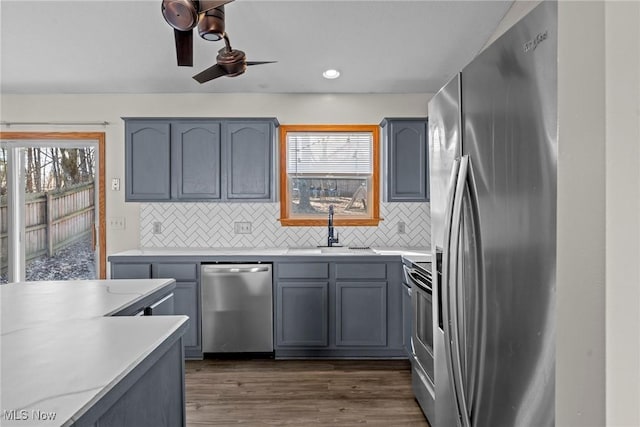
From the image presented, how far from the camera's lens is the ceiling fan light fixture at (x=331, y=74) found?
146 inches

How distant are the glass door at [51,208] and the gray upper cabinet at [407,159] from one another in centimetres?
309

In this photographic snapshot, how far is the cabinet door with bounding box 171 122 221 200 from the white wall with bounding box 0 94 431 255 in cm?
44

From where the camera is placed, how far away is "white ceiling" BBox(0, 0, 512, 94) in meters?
2.93

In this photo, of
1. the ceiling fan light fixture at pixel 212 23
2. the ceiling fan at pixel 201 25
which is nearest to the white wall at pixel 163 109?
the ceiling fan at pixel 201 25

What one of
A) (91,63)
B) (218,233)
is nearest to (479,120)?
(218,233)

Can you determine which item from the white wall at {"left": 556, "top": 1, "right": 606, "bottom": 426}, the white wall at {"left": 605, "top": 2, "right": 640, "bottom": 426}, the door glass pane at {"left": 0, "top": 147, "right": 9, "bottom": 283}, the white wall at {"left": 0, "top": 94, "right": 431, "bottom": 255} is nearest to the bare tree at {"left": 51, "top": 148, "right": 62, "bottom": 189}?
the white wall at {"left": 0, "top": 94, "right": 431, "bottom": 255}

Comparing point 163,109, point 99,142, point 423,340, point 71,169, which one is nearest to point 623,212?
point 423,340

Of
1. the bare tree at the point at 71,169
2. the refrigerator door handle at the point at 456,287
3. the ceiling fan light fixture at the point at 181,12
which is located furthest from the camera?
the bare tree at the point at 71,169

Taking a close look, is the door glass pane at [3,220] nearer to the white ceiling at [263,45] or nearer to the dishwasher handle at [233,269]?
the white ceiling at [263,45]

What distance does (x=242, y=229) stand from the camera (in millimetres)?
4141

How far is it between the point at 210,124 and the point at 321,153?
1178mm

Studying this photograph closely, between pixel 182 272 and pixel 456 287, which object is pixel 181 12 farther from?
pixel 182 272

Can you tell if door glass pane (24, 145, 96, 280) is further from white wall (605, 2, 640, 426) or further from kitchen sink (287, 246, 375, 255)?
white wall (605, 2, 640, 426)

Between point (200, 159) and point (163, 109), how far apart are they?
847 millimetres
